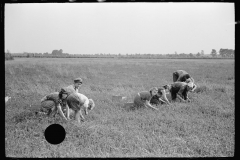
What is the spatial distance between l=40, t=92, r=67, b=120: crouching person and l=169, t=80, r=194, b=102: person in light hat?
2968 millimetres

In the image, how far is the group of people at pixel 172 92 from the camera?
4543 millimetres

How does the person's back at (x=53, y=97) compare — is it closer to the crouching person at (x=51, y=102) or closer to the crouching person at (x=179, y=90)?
the crouching person at (x=51, y=102)

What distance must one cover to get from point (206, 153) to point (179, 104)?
5.44ft

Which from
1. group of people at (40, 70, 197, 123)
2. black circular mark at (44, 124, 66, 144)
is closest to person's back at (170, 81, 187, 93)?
group of people at (40, 70, 197, 123)

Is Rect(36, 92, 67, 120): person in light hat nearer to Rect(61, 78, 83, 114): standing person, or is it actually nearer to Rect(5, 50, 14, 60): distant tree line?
Rect(61, 78, 83, 114): standing person

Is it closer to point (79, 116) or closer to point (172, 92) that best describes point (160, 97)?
point (172, 92)

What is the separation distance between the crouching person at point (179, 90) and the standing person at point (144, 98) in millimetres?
723

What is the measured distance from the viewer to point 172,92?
515 centimetres

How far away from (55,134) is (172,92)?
3337mm

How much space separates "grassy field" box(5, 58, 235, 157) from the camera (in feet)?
10.7

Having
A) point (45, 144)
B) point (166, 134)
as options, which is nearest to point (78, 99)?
point (45, 144)

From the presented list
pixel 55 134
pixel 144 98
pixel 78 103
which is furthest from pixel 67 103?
pixel 144 98

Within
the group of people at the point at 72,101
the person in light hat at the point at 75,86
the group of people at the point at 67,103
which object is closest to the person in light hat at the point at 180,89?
the group of people at the point at 72,101

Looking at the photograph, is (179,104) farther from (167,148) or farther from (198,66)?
(167,148)
